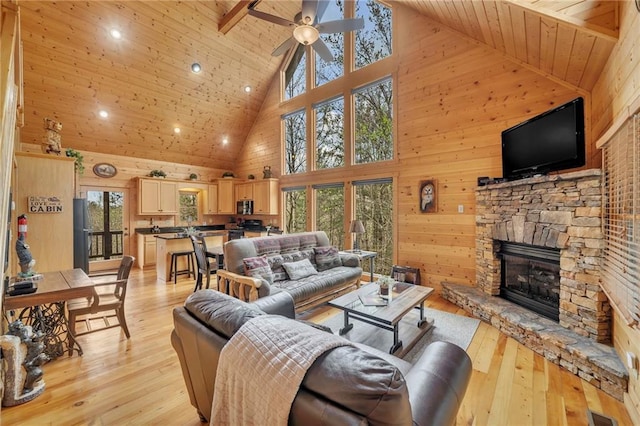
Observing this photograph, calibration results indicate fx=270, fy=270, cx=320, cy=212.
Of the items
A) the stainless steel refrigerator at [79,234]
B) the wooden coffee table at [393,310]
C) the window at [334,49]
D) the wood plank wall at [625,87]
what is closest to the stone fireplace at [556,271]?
the wood plank wall at [625,87]

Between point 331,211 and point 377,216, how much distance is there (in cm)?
117

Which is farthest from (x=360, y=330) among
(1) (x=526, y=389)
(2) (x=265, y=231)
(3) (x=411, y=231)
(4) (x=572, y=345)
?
(2) (x=265, y=231)

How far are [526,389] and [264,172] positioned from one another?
6734mm

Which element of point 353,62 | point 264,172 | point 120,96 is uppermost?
point 353,62

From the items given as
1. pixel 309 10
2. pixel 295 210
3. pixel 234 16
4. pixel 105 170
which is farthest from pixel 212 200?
pixel 309 10

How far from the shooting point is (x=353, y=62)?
5.77 meters

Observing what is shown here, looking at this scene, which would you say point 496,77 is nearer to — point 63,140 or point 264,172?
point 264,172

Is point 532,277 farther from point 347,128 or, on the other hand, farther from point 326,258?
point 347,128

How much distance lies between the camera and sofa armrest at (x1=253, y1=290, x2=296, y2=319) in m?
2.17

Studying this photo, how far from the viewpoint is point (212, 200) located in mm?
8148

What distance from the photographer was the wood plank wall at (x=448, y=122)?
3.84 meters

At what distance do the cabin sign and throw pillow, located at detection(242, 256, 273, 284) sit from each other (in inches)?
111

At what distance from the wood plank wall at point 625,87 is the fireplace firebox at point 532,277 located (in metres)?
0.72

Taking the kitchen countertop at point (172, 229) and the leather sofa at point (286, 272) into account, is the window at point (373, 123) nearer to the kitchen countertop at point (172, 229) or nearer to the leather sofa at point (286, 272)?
the leather sofa at point (286, 272)
